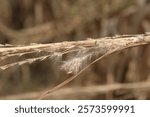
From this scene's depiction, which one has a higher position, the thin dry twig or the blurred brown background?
the blurred brown background

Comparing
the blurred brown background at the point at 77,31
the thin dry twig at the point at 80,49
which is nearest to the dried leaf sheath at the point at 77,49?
the thin dry twig at the point at 80,49

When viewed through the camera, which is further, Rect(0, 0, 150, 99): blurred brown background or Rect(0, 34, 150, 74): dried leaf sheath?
Rect(0, 0, 150, 99): blurred brown background

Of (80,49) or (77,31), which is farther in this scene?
(77,31)

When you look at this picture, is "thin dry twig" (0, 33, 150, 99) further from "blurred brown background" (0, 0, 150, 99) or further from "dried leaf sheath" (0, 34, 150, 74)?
"blurred brown background" (0, 0, 150, 99)

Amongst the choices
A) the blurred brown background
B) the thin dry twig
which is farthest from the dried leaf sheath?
the blurred brown background

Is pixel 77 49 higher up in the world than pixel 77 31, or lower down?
lower down

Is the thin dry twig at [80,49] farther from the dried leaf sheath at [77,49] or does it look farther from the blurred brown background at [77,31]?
the blurred brown background at [77,31]

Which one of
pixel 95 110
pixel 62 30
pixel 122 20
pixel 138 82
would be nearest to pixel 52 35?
pixel 62 30

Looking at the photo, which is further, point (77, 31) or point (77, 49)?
point (77, 31)

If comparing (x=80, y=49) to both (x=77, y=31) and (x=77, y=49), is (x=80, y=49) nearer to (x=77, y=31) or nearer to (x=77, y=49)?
(x=77, y=49)

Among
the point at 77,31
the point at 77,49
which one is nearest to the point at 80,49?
the point at 77,49
